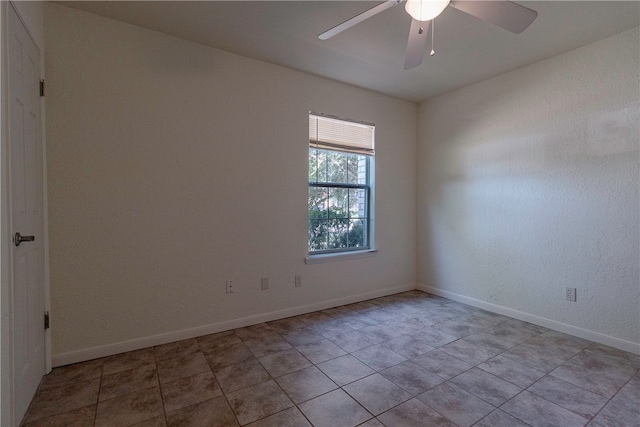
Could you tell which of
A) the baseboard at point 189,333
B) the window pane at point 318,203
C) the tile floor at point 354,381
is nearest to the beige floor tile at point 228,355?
the tile floor at point 354,381

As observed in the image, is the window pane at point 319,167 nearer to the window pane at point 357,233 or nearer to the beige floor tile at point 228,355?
the window pane at point 357,233

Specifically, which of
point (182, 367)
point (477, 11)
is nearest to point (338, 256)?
point (182, 367)

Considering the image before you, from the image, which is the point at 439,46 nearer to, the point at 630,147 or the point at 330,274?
the point at 630,147

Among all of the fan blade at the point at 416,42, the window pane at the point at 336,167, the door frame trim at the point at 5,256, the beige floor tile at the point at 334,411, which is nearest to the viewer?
the door frame trim at the point at 5,256

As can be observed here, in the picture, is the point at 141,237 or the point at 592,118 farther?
the point at 592,118

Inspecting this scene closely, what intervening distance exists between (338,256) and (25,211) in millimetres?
2619

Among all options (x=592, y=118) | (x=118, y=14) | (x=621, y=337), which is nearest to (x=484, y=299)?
(x=621, y=337)

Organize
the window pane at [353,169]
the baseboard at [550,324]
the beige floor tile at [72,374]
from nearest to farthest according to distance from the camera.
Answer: the beige floor tile at [72,374]
the baseboard at [550,324]
the window pane at [353,169]

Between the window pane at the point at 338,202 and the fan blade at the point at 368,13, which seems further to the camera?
the window pane at the point at 338,202

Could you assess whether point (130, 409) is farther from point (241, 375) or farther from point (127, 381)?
point (241, 375)

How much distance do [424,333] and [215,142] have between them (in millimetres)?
2545

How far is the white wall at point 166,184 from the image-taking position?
2.18 metres

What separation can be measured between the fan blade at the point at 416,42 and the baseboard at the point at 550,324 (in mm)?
2672

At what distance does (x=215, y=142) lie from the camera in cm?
271
